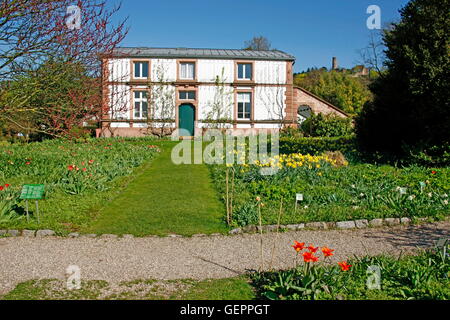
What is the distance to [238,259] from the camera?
18.7 feet

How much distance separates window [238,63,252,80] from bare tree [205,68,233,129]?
50.4 inches

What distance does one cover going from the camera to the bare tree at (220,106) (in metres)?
28.1

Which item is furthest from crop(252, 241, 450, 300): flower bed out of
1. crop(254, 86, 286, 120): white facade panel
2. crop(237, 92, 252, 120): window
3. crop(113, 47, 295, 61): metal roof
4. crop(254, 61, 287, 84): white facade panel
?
crop(113, 47, 295, 61): metal roof

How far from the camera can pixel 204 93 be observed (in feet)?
92.9

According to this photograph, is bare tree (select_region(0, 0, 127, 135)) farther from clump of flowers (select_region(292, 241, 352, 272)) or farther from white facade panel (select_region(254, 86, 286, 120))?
white facade panel (select_region(254, 86, 286, 120))

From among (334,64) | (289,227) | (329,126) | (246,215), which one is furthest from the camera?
(334,64)

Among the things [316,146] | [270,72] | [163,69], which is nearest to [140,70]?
[163,69]

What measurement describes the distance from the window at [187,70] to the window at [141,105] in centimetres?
303

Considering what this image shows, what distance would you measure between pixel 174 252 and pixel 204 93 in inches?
912

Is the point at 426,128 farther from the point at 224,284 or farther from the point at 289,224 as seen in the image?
the point at 224,284

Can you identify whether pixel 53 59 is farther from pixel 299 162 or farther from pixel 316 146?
pixel 316 146
